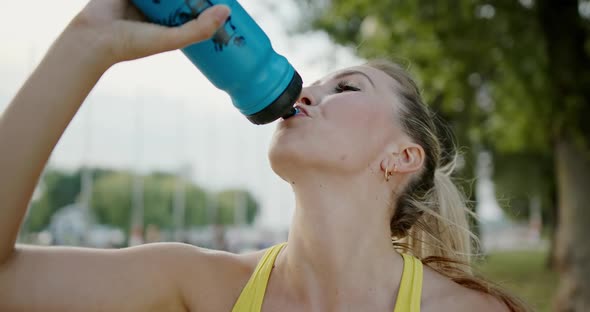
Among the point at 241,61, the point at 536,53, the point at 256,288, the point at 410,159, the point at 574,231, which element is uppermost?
the point at 241,61

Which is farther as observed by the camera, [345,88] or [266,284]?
[345,88]

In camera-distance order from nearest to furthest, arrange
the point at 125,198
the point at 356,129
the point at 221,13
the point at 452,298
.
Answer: the point at 221,13, the point at 452,298, the point at 356,129, the point at 125,198

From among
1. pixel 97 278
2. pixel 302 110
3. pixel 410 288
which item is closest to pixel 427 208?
pixel 410 288

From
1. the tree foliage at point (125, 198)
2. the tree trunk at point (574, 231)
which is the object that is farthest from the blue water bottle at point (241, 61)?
the tree foliage at point (125, 198)

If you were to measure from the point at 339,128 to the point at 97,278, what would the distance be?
0.94 meters

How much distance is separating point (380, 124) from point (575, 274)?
7830mm

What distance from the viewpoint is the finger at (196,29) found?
5.12 feet

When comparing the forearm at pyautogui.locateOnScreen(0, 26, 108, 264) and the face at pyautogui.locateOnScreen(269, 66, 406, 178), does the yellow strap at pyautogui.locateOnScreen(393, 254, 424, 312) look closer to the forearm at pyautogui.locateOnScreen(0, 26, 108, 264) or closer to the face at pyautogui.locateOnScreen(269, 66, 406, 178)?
the face at pyautogui.locateOnScreen(269, 66, 406, 178)

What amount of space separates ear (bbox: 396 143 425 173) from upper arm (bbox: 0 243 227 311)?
2.73 ft

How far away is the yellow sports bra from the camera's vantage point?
2227 millimetres

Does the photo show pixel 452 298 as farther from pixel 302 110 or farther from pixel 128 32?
pixel 128 32

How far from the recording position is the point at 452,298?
2236 millimetres

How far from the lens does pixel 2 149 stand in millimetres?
1636

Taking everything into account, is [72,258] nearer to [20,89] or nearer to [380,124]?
[20,89]
